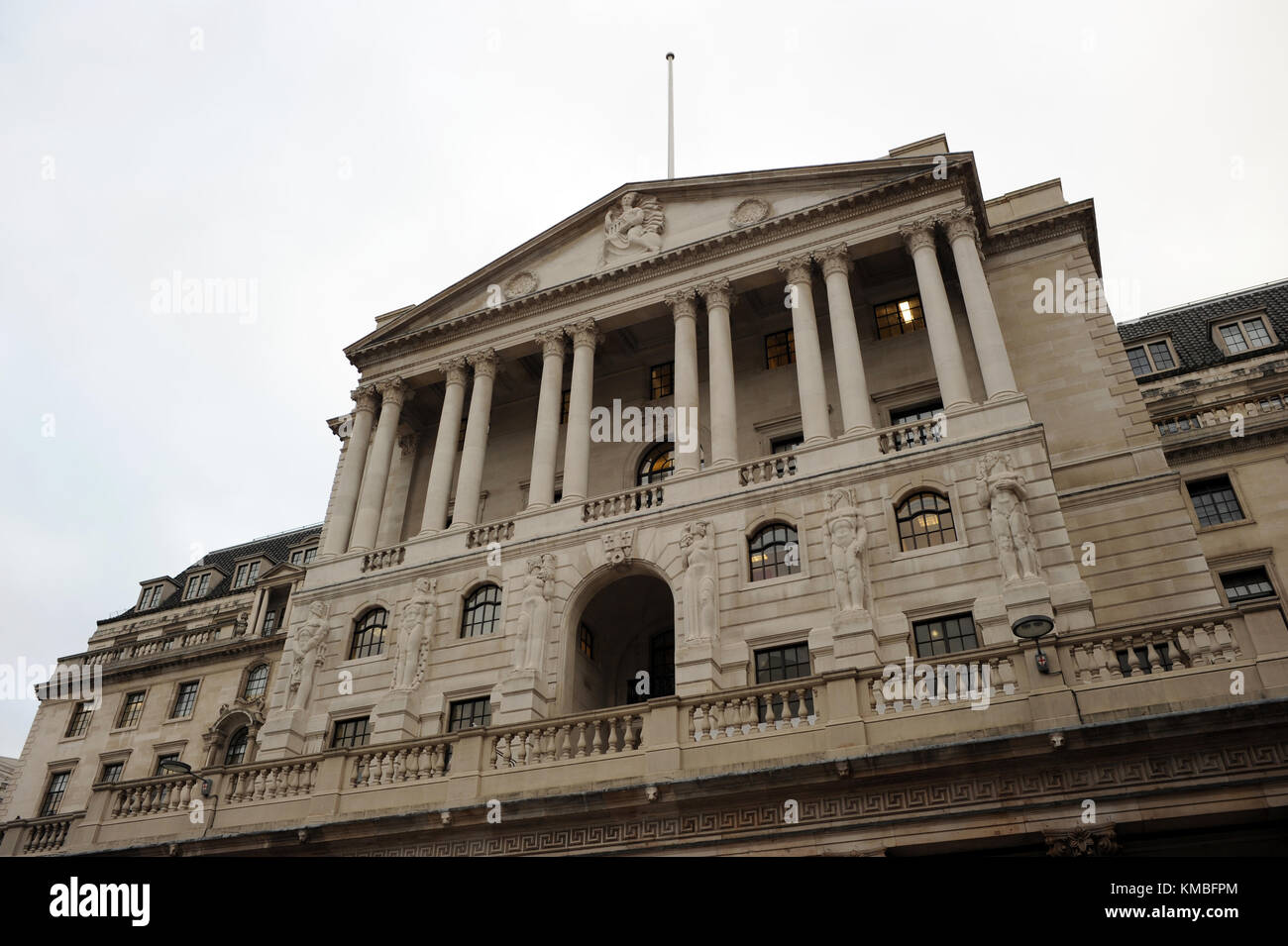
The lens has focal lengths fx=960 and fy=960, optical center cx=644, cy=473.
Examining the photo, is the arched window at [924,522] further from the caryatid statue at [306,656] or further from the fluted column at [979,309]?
the caryatid statue at [306,656]

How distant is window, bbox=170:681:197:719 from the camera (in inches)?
1870

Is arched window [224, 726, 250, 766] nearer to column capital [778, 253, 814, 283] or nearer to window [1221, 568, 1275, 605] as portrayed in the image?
column capital [778, 253, 814, 283]

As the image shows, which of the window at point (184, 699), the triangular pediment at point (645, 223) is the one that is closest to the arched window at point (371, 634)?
the triangular pediment at point (645, 223)

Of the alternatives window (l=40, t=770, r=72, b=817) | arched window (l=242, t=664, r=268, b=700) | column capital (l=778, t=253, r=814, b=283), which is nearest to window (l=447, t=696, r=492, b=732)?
column capital (l=778, t=253, r=814, b=283)

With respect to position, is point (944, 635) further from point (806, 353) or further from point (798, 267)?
point (798, 267)

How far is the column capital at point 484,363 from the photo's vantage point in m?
35.5

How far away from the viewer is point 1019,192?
33969 millimetres

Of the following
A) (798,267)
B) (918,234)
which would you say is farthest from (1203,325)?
(798,267)

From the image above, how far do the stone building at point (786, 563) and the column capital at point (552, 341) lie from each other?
3.2 inches

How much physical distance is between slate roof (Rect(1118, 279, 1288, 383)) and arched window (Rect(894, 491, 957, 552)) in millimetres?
23382

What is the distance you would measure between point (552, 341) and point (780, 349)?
8165 millimetres

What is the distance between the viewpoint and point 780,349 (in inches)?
1345
